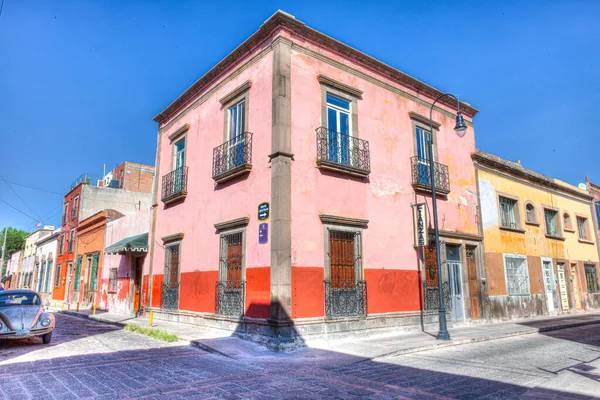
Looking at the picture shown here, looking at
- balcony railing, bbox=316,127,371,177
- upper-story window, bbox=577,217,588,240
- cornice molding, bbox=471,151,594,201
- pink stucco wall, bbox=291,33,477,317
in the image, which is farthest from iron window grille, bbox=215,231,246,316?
upper-story window, bbox=577,217,588,240

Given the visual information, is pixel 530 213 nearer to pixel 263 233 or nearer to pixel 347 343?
pixel 347 343

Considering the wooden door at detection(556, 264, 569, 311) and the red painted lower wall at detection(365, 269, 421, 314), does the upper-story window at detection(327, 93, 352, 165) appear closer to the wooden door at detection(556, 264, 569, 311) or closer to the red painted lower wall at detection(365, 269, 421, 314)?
the red painted lower wall at detection(365, 269, 421, 314)

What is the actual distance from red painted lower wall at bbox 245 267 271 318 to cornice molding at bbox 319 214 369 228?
6.84 feet

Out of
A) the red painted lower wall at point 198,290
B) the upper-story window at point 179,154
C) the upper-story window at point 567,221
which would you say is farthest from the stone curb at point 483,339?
the upper-story window at point 179,154

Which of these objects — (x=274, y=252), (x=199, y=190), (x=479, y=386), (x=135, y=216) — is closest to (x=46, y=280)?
(x=135, y=216)

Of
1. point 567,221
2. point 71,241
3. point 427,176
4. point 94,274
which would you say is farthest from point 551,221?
point 71,241

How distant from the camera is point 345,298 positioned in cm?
1103

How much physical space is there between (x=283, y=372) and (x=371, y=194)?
656cm

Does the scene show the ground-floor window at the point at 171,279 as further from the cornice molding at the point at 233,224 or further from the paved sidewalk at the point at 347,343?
the cornice molding at the point at 233,224

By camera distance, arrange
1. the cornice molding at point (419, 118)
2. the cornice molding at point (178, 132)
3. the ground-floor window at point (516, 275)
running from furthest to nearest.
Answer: the ground-floor window at point (516, 275) < the cornice molding at point (178, 132) < the cornice molding at point (419, 118)

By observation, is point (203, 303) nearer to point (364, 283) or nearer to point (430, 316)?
point (364, 283)

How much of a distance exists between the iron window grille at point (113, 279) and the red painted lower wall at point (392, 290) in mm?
14596

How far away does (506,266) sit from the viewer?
57.4 feet

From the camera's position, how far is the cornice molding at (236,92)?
1243cm
